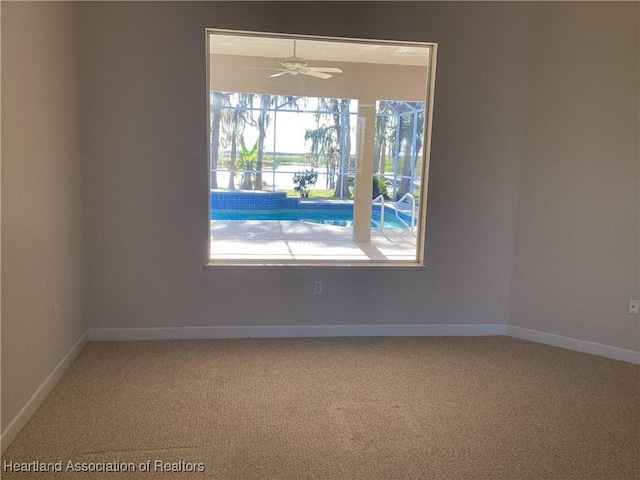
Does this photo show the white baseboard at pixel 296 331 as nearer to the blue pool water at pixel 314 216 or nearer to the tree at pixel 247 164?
the blue pool water at pixel 314 216

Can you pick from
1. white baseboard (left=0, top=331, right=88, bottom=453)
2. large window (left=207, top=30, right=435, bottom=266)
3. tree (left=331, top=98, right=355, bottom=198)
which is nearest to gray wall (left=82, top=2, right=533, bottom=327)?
large window (left=207, top=30, right=435, bottom=266)

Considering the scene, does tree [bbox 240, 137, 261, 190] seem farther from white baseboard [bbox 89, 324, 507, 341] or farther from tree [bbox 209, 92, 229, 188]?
white baseboard [bbox 89, 324, 507, 341]

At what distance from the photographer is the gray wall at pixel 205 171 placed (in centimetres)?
329

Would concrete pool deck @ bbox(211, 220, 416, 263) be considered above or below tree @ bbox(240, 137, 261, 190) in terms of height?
below

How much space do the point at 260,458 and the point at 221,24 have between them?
2682 millimetres

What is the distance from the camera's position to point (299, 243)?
3873mm

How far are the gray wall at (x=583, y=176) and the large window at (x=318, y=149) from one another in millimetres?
805

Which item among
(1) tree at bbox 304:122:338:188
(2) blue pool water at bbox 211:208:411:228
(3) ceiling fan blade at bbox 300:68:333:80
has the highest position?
(3) ceiling fan blade at bbox 300:68:333:80

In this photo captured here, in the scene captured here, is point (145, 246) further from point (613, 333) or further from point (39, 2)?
point (613, 333)

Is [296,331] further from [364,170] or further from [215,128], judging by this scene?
[215,128]

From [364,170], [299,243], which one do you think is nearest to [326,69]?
[364,170]

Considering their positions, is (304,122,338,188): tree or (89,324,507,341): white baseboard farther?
(304,122,338,188): tree

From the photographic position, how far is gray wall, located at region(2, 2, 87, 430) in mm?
2201

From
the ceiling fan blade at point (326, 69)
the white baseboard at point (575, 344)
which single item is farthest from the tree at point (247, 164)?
the white baseboard at point (575, 344)
